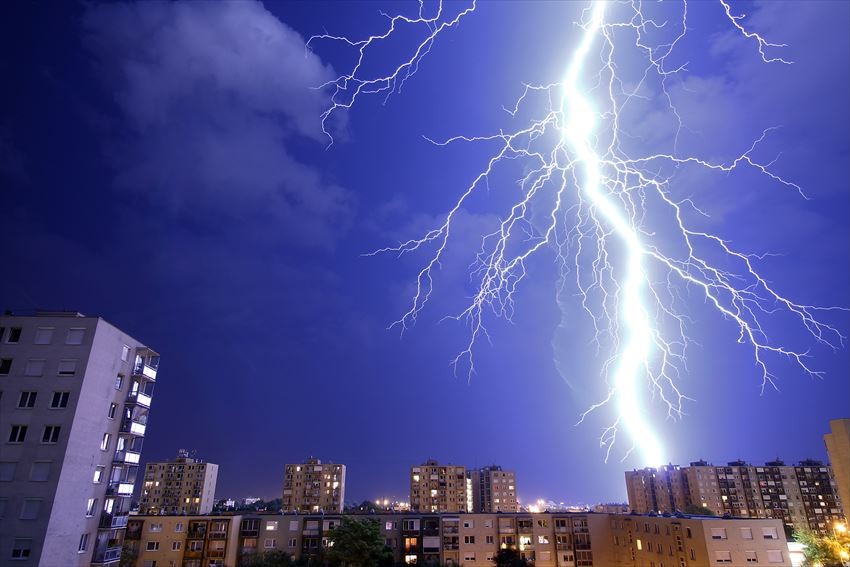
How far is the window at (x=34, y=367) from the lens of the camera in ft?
52.5

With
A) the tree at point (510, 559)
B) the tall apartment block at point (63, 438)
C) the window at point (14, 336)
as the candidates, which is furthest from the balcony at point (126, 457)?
the tree at point (510, 559)

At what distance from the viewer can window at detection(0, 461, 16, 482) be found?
1477 cm

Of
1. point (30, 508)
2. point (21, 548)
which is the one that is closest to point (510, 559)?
point (21, 548)

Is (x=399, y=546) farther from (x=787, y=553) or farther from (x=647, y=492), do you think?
(x=647, y=492)

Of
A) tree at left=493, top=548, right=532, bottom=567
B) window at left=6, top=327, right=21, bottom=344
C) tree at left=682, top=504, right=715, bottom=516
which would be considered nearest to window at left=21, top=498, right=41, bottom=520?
window at left=6, top=327, right=21, bottom=344

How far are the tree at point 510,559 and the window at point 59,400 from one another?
2133 cm

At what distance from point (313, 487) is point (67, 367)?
51259 mm

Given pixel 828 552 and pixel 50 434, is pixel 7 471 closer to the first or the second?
pixel 50 434

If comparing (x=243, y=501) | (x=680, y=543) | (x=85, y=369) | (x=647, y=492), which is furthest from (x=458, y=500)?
(x=243, y=501)

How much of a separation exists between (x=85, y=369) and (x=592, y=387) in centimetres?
12550

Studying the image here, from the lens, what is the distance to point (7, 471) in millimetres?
14867

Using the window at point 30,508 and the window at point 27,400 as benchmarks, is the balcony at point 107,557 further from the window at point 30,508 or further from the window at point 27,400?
the window at point 27,400

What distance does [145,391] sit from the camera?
20094 mm

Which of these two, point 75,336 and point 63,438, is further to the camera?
point 75,336
